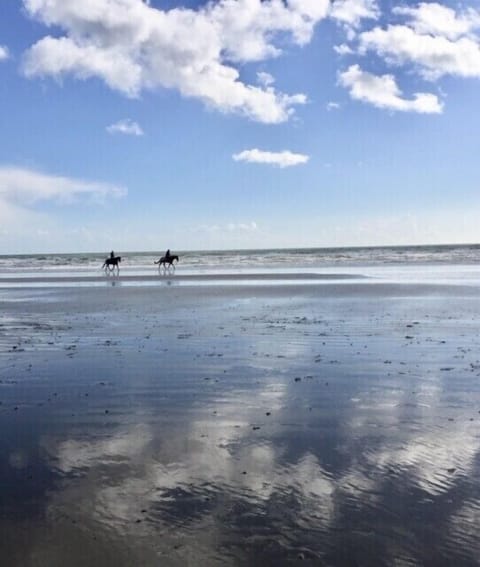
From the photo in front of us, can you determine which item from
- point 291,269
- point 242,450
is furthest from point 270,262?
point 242,450

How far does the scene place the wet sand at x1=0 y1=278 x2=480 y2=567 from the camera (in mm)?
3969

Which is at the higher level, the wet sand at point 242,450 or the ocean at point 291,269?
the ocean at point 291,269

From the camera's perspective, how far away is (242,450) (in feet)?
18.9

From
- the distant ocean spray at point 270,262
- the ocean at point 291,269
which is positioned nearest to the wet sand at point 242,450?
the ocean at point 291,269

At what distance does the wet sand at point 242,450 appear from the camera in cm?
397

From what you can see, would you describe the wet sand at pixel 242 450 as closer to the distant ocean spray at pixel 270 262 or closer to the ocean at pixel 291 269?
the ocean at pixel 291 269

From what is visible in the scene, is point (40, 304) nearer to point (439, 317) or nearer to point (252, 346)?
point (252, 346)

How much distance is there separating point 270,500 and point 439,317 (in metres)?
12.8

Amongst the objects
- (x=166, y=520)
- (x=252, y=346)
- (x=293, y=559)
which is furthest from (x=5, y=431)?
(x=252, y=346)

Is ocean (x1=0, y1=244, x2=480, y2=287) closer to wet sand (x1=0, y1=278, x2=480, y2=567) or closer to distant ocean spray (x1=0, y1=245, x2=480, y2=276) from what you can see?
distant ocean spray (x1=0, y1=245, x2=480, y2=276)

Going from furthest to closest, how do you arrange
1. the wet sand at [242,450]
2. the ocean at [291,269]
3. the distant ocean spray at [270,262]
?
the distant ocean spray at [270,262] → the ocean at [291,269] → the wet sand at [242,450]

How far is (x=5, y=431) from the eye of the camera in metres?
6.47

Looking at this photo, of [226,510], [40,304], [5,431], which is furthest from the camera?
[40,304]

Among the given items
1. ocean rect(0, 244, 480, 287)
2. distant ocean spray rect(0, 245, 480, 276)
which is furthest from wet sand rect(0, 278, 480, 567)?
distant ocean spray rect(0, 245, 480, 276)
